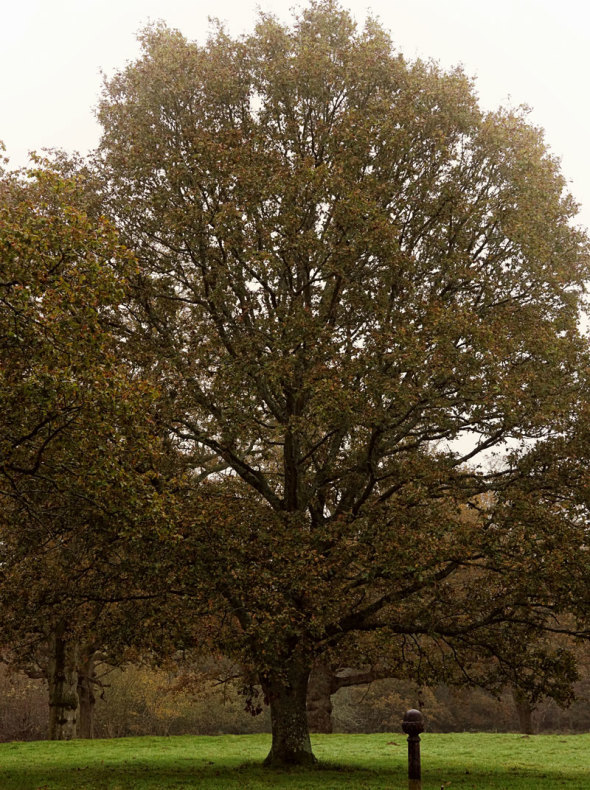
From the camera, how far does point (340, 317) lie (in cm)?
2075

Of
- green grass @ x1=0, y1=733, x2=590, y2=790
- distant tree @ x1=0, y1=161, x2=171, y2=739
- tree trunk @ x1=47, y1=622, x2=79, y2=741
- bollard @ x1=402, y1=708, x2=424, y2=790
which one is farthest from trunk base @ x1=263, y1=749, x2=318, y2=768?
tree trunk @ x1=47, y1=622, x2=79, y2=741

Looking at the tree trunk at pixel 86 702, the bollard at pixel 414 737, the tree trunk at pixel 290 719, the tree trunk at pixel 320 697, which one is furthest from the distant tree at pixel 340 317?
the tree trunk at pixel 86 702

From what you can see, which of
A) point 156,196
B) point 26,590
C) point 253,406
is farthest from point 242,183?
point 26,590

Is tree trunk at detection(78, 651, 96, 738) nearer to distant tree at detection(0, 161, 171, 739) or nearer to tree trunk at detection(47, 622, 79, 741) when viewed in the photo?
tree trunk at detection(47, 622, 79, 741)

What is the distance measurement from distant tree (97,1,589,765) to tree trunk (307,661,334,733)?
12519 mm

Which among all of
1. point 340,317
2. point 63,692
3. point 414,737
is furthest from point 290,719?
point 63,692

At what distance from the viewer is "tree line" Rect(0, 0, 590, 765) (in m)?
16.9

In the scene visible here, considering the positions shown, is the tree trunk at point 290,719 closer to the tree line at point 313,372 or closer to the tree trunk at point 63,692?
the tree line at point 313,372

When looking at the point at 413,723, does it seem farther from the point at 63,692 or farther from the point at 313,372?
the point at 63,692

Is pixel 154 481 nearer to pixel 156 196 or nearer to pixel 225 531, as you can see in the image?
pixel 225 531

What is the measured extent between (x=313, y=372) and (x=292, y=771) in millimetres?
10312

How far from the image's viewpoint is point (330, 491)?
22.4 meters

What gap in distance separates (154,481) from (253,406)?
122 inches

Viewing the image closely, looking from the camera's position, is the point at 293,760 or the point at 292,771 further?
the point at 293,760
